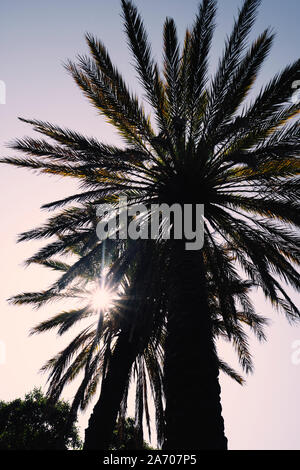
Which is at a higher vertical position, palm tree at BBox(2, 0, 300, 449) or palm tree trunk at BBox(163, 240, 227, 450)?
palm tree at BBox(2, 0, 300, 449)

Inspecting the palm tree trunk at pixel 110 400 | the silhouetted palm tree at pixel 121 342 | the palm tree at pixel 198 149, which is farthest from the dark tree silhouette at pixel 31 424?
the palm tree at pixel 198 149

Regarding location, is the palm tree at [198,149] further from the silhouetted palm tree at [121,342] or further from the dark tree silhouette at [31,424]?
the dark tree silhouette at [31,424]

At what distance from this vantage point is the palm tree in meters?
5.18

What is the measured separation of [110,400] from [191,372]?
4.14 meters

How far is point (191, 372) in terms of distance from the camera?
3.73 meters

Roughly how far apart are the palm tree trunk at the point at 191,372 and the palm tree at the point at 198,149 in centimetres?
4

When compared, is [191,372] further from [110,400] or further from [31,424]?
[31,424]

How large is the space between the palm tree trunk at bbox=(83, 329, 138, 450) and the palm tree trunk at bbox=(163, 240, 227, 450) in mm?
3106

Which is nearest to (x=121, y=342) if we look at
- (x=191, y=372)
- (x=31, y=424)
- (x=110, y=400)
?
(x=110, y=400)

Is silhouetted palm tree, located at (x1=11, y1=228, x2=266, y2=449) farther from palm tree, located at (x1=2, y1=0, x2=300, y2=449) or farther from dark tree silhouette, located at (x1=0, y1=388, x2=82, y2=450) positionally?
dark tree silhouette, located at (x1=0, y1=388, x2=82, y2=450)

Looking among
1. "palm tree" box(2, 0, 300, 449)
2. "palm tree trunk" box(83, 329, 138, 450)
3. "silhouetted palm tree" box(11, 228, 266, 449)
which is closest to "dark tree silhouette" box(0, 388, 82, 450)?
"silhouetted palm tree" box(11, 228, 266, 449)

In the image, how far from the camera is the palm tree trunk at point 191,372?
335cm
